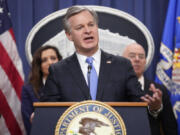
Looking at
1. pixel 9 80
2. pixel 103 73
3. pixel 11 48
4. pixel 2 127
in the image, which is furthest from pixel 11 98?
pixel 103 73

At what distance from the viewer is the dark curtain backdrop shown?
396 centimetres

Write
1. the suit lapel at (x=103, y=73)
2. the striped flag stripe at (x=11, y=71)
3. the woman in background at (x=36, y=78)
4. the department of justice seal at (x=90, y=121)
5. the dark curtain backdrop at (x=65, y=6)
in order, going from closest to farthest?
1. the department of justice seal at (x=90, y=121)
2. the suit lapel at (x=103, y=73)
3. the woman in background at (x=36, y=78)
4. the striped flag stripe at (x=11, y=71)
5. the dark curtain backdrop at (x=65, y=6)

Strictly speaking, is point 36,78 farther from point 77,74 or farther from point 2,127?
point 77,74

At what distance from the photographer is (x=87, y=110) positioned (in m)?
1.55

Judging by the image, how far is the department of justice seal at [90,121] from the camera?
1.51 metres

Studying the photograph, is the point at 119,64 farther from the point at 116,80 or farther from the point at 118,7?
the point at 118,7

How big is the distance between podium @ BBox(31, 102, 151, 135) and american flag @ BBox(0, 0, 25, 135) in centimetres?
190

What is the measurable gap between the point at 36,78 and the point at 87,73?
158 cm

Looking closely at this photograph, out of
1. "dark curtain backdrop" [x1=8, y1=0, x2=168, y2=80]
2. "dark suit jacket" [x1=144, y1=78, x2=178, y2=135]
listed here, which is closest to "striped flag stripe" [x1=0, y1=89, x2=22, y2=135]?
"dark curtain backdrop" [x1=8, y1=0, x2=168, y2=80]

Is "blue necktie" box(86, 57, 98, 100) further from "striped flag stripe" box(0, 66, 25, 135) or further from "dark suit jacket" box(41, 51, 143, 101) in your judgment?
"striped flag stripe" box(0, 66, 25, 135)

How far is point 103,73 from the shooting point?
6.34 ft

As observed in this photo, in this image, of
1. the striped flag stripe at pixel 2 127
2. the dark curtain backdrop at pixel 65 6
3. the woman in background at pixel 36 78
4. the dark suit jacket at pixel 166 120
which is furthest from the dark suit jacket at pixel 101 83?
the dark curtain backdrop at pixel 65 6

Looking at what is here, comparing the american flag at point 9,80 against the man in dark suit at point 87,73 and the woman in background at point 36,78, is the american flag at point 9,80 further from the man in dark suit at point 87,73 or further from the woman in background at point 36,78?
the man in dark suit at point 87,73

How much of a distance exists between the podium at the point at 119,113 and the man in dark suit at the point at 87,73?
215 millimetres
